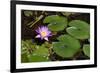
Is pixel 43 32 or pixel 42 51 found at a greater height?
pixel 43 32

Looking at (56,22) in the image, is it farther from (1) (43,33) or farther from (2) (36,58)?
(2) (36,58)

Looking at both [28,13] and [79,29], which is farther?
[79,29]

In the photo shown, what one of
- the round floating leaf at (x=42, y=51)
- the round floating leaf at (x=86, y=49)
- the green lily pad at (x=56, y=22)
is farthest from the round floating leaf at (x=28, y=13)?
the round floating leaf at (x=86, y=49)

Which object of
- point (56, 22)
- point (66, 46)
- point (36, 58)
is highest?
point (56, 22)

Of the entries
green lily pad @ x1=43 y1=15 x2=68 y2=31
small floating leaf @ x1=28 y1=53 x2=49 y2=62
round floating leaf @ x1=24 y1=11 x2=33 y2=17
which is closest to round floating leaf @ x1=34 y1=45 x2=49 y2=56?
small floating leaf @ x1=28 y1=53 x2=49 y2=62

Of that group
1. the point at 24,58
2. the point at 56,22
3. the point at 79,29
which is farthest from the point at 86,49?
the point at 24,58

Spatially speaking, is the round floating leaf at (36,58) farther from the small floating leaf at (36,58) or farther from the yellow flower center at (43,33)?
the yellow flower center at (43,33)
